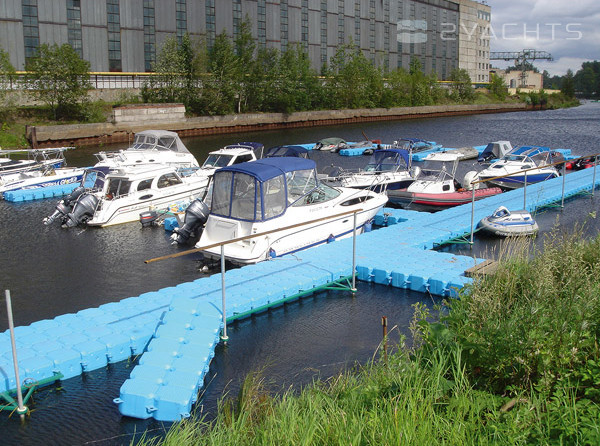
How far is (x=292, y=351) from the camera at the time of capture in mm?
12008

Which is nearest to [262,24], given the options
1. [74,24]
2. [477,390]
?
[74,24]

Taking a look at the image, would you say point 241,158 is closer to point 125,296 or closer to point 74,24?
point 125,296

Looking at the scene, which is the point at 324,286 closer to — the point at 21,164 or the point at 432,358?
the point at 432,358

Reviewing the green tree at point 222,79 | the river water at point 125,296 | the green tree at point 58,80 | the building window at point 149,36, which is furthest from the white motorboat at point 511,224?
the building window at point 149,36

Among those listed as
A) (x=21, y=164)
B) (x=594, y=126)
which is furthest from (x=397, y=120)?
(x=21, y=164)

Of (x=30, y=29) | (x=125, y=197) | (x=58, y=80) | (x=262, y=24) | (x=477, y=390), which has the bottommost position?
(x=477, y=390)

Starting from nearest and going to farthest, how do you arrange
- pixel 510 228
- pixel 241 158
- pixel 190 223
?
pixel 510 228, pixel 190 223, pixel 241 158

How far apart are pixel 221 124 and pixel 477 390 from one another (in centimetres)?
6301

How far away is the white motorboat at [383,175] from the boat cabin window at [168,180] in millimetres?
6052

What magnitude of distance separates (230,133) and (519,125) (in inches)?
1477

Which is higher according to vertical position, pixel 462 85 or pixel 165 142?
pixel 462 85

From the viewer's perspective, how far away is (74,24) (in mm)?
62250

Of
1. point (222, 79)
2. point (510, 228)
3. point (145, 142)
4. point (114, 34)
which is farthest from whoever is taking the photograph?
point (222, 79)

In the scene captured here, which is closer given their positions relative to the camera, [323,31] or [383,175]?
[383,175]
